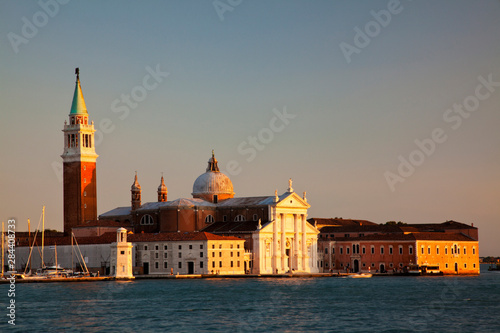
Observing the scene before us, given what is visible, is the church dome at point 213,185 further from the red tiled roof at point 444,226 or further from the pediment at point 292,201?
the red tiled roof at point 444,226

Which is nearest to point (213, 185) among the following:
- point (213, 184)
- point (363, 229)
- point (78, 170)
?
point (213, 184)

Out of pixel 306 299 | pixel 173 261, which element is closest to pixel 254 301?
pixel 306 299

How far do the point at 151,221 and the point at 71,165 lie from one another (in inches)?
358

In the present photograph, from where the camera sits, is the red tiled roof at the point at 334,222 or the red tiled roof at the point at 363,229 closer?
the red tiled roof at the point at 363,229

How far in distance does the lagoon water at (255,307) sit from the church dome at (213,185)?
77.5 ft

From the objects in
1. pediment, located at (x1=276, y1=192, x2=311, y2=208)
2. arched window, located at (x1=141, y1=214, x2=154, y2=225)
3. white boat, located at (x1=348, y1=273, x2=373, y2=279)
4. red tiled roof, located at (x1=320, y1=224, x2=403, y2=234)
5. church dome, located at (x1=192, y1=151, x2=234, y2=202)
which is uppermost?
church dome, located at (x1=192, y1=151, x2=234, y2=202)

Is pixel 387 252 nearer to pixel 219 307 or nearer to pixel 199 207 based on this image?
pixel 199 207

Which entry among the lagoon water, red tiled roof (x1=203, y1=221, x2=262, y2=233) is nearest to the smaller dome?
red tiled roof (x1=203, y1=221, x2=262, y2=233)

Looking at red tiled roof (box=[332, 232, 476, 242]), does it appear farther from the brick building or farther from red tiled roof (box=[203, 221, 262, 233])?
red tiled roof (box=[203, 221, 262, 233])

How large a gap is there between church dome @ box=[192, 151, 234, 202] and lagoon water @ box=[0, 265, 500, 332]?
23627mm

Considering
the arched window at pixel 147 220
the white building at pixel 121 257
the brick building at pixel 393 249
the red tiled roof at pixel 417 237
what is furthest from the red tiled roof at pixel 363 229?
the white building at pixel 121 257

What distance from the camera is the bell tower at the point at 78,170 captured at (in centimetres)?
8800

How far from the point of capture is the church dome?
9394 cm

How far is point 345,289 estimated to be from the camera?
64750 millimetres
